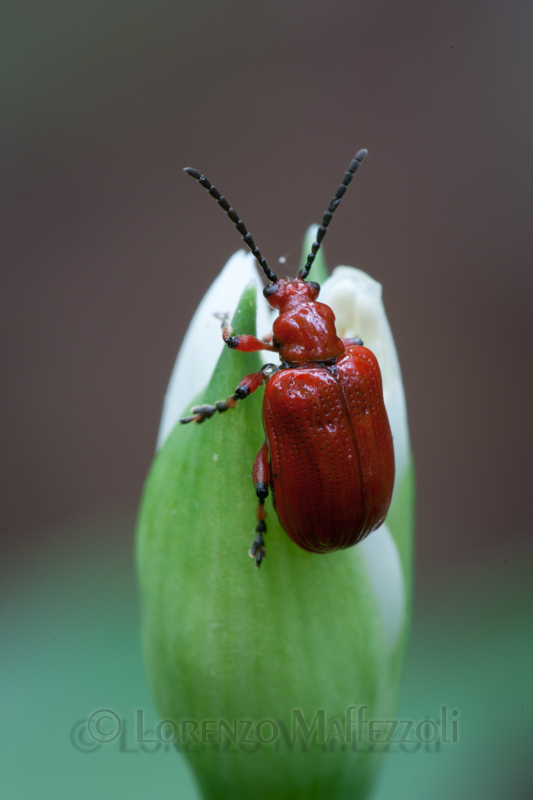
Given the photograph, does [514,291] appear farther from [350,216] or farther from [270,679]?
[270,679]

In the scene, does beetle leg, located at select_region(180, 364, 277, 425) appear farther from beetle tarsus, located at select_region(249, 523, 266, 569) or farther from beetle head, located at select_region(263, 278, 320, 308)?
beetle head, located at select_region(263, 278, 320, 308)

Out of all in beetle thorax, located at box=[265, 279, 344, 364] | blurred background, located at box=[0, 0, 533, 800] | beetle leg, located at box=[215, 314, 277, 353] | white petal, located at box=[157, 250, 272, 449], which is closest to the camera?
beetle leg, located at box=[215, 314, 277, 353]

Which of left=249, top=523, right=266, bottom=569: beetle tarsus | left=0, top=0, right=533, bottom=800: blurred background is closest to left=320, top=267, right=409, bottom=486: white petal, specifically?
left=249, top=523, right=266, bottom=569: beetle tarsus

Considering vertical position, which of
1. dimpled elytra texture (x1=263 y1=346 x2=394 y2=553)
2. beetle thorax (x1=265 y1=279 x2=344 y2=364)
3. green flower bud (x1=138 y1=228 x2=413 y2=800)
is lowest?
green flower bud (x1=138 y1=228 x2=413 y2=800)

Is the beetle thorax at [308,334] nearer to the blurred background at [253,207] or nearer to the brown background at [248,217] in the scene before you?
the blurred background at [253,207]

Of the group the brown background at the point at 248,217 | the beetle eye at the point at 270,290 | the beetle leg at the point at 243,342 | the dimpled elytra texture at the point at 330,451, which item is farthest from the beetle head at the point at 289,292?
the brown background at the point at 248,217

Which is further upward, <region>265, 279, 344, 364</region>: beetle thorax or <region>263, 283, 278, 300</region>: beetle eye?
<region>263, 283, 278, 300</region>: beetle eye

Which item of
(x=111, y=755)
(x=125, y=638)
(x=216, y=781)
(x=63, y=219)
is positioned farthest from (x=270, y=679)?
(x=63, y=219)

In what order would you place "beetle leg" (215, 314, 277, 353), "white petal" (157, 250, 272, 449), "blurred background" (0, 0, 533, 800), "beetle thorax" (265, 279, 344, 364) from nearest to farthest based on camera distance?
"beetle leg" (215, 314, 277, 353)
"white petal" (157, 250, 272, 449)
"beetle thorax" (265, 279, 344, 364)
"blurred background" (0, 0, 533, 800)
